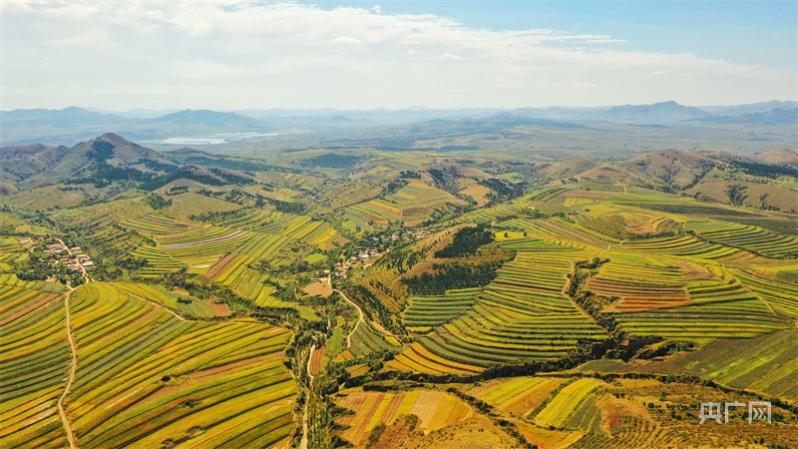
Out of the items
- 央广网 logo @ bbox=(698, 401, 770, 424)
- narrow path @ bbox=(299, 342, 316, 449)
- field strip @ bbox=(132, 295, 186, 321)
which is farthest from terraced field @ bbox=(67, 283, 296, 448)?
央广网 logo @ bbox=(698, 401, 770, 424)

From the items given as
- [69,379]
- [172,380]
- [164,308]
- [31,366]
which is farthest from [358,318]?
[31,366]

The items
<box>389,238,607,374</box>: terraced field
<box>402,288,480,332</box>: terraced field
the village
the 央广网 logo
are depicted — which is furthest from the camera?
the village

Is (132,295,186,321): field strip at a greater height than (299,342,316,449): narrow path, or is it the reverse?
(132,295,186,321): field strip

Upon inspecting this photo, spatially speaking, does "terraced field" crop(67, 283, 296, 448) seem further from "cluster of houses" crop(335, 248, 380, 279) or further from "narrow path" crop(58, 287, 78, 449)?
"cluster of houses" crop(335, 248, 380, 279)

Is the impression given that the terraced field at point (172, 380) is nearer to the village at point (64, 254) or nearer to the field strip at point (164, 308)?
the field strip at point (164, 308)

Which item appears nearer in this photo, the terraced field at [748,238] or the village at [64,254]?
the village at [64,254]

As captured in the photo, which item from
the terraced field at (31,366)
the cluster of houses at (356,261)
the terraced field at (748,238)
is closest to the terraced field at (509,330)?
the cluster of houses at (356,261)

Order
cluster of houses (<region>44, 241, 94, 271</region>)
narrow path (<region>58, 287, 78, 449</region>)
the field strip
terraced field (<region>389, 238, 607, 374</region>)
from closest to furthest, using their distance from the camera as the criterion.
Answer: narrow path (<region>58, 287, 78, 449</region>)
terraced field (<region>389, 238, 607, 374</region>)
the field strip
cluster of houses (<region>44, 241, 94, 271</region>)

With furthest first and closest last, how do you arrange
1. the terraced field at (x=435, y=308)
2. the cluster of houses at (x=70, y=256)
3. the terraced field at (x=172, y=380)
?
the cluster of houses at (x=70, y=256) < the terraced field at (x=435, y=308) < the terraced field at (x=172, y=380)

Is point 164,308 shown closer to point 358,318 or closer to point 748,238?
point 358,318
